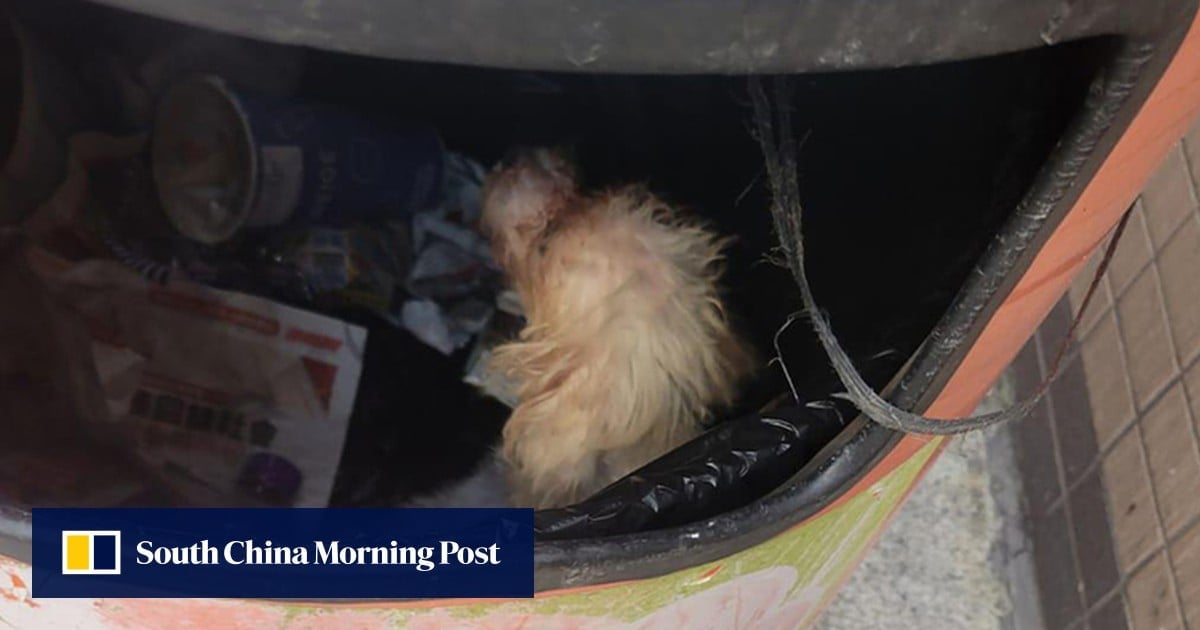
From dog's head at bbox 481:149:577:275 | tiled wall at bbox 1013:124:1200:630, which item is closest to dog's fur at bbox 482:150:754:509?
dog's head at bbox 481:149:577:275

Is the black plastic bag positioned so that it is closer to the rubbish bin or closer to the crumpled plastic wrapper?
the rubbish bin

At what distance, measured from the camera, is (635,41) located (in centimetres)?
31

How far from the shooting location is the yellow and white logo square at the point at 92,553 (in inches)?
18.3

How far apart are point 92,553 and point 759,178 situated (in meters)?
0.48

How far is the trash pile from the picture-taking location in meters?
0.88

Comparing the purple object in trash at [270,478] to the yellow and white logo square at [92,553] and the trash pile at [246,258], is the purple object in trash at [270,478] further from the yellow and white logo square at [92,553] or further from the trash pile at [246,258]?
the yellow and white logo square at [92,553]

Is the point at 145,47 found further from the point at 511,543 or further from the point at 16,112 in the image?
the point at 511,543

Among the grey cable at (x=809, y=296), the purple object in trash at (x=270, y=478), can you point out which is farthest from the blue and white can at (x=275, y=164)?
the grey cable at (x=809, y=296)

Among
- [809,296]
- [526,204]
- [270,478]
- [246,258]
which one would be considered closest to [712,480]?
[809,296]

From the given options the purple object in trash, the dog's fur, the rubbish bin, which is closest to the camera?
the rubbish bin

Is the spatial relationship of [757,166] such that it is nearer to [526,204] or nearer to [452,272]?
[526,204]

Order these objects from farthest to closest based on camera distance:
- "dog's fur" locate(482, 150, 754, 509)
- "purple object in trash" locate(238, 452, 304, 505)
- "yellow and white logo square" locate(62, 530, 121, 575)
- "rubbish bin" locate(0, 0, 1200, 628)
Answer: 1. "purple object in trash" locate(238, 452, 304, 505)
2. "dog's fur" locate(482, 150, 754, 509)
3. "yellow and white logo square" locate(62, 530, 121, 575)
4. "rubbish bin" locate(0, 0, 1200, 628)

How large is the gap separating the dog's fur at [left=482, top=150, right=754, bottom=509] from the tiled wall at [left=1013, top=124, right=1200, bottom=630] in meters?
0.40

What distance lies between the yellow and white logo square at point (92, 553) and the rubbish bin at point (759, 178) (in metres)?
0.02
